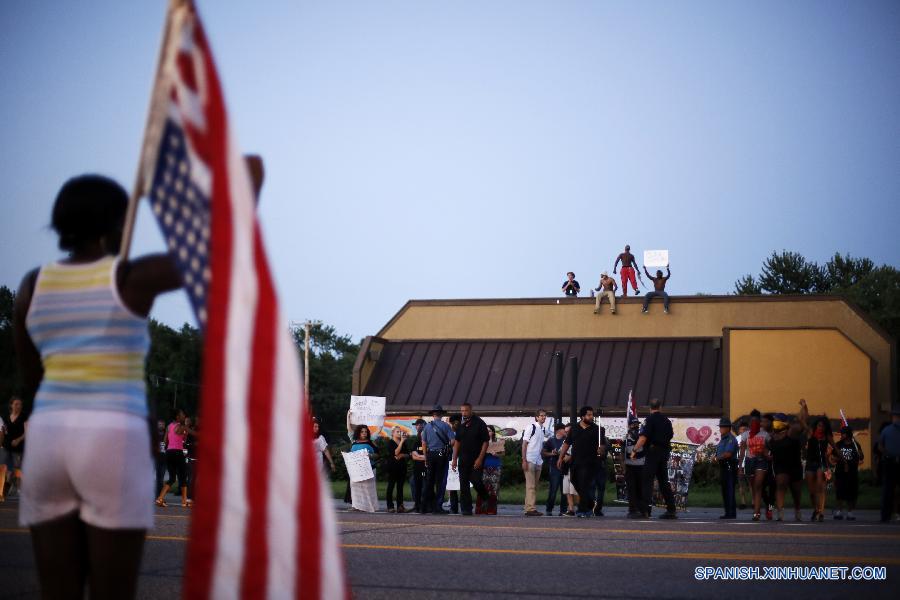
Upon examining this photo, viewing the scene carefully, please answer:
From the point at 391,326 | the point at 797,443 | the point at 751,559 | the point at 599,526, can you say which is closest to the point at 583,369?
the point at 391,326

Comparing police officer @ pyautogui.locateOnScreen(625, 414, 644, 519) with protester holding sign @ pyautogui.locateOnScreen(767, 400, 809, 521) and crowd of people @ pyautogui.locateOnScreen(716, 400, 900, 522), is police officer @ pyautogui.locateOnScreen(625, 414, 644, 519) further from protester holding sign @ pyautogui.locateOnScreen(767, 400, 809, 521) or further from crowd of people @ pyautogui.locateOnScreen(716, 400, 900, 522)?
protester holding sign @ pyautogui.locateOnScreen(767, 400, 809, 521)

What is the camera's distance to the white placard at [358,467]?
73.0 feet

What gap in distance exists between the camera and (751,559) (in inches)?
416

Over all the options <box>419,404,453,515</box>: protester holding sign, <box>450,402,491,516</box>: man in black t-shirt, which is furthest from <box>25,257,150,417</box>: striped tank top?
<box>419,404,453,515</box>: protester holding sign

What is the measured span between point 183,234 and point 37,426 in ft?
2.91

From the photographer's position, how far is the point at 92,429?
142 inches

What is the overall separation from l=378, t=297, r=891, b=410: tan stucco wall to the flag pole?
3912cm

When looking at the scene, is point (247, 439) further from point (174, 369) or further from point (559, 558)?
point (174, 369)

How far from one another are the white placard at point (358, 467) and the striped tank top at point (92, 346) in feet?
61.0

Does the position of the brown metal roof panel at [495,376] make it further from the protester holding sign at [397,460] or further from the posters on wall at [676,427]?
the protester holding sign at [397,460]

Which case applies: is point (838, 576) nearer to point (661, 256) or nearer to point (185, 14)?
point (185, 14)

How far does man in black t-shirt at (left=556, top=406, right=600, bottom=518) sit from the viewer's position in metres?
20.8

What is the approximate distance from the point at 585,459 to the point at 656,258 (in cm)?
2434

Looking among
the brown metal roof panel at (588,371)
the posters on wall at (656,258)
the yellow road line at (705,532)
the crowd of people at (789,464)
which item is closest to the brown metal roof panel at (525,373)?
the brown metal roof panel at (588,371)
